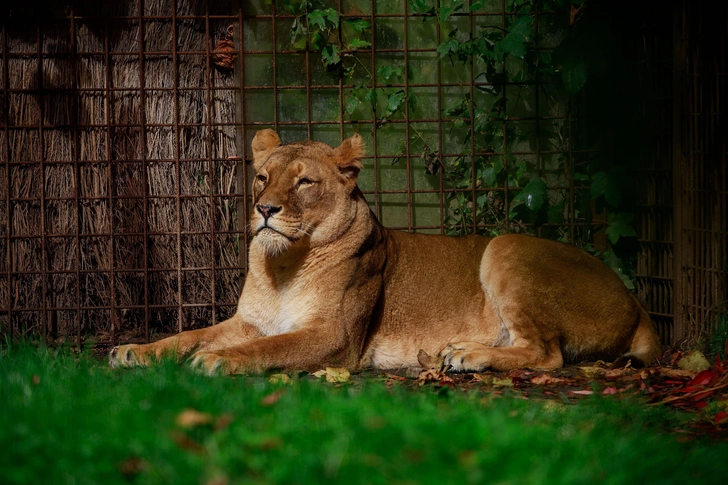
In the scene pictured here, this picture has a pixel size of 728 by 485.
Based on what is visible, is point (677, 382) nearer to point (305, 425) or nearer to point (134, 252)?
→ point (305, 425)

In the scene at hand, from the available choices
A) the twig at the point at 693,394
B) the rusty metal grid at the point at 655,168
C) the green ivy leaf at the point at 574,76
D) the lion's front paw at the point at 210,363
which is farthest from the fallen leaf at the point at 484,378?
the green ivy leaf at the point at 574,76

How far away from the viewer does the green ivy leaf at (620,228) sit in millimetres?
7238

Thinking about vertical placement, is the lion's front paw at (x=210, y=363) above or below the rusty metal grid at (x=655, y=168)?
below

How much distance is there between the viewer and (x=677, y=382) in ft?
18.0

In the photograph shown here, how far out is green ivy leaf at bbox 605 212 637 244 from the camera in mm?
7238

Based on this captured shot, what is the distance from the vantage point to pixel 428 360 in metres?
6.25

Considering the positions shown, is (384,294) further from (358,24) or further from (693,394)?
(358,24)

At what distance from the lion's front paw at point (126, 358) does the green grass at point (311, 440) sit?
120cm

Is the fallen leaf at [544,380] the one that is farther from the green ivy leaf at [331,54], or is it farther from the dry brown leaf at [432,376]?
the green ivy leaf at [331,54]

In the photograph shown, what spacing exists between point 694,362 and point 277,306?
2.70 metres

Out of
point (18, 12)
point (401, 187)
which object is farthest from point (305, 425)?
point (18, 12)

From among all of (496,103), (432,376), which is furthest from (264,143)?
(496,103)

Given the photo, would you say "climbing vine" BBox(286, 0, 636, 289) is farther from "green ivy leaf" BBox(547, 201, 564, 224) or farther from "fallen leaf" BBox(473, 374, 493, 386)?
"fallen leaf" BBox(473, 374, 493, 386)

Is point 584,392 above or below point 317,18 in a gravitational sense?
below
